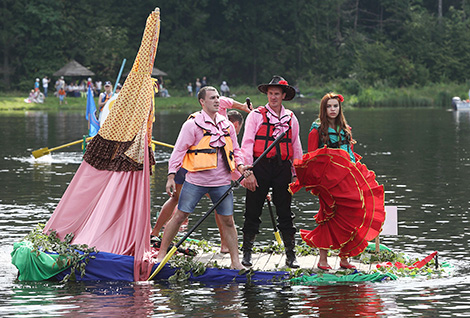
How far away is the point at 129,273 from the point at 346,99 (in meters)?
51.9

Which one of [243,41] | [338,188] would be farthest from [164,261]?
[243,41]

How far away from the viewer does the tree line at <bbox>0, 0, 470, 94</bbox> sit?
66.2 metres

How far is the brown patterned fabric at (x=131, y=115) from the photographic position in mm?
10148

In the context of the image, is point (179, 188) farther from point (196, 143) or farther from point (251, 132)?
point (251, 132)

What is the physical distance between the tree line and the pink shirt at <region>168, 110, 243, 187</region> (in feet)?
183

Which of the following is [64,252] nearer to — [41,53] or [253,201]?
[253,201]

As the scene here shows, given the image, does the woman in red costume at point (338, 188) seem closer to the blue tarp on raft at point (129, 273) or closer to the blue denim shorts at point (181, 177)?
the blue tarp on raft at point (129, 273)

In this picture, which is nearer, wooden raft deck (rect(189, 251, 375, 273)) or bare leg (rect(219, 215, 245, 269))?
bare leg (rect(219, 215, 245, 269))

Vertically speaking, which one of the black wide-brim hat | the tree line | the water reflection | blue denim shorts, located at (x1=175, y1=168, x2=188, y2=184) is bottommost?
the water reflection

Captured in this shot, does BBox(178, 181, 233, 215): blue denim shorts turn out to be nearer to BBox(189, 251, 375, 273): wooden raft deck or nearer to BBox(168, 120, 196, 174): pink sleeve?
BBox(168, 120, 196, 174): pink sleeve

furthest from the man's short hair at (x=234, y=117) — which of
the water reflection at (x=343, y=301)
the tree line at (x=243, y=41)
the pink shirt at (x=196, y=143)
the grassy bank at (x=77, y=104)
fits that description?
the tree line at (x=243, y=41)

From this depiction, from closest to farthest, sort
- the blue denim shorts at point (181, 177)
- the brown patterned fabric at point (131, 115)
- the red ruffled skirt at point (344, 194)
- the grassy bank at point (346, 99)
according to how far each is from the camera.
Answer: the red ruffled skirt at point (344, 194), the brown patterned fabric at point (131, 115), the blue denim shorts at point (181, 177), the grassy bank at point (346, 99)

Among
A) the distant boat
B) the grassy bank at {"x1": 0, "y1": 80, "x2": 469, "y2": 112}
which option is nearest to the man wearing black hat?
the distant boat

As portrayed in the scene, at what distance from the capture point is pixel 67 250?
9.77 meters
